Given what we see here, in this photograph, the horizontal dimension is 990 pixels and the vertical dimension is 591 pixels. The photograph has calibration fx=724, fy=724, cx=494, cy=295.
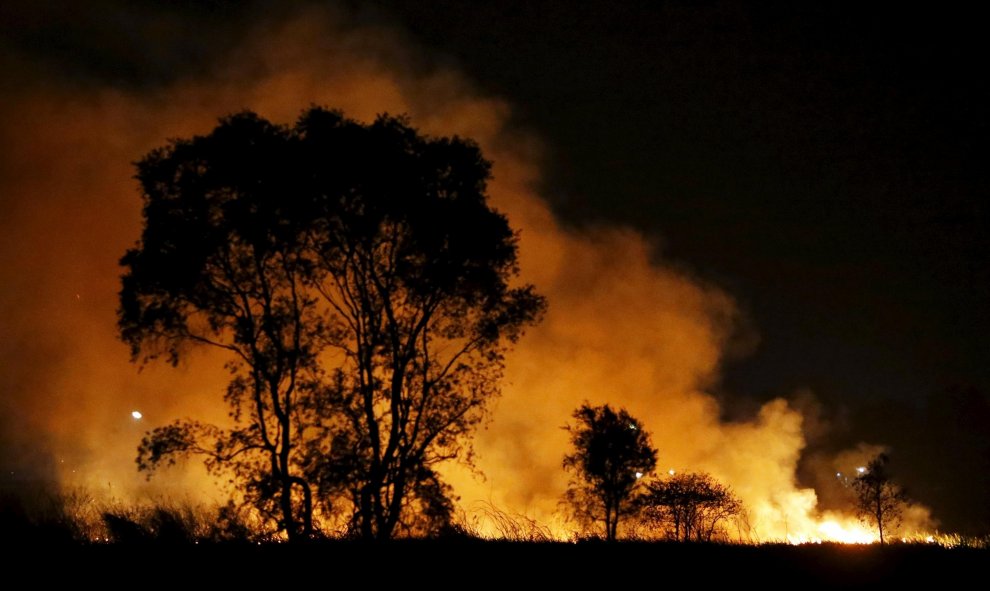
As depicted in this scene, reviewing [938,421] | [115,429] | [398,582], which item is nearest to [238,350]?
[398,582]

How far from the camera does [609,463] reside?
5534 cm

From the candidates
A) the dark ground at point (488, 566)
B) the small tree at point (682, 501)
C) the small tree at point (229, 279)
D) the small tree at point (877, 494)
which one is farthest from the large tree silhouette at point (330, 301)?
the small tree at point (877, 494)

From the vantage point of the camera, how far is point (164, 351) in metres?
27.6

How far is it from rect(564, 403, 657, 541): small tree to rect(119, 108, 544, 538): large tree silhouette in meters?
28.1

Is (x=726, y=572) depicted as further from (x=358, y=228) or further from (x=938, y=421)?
(x=938, y=421)

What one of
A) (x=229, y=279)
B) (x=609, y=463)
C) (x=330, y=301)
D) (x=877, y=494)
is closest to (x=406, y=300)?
(x=330, y=301)

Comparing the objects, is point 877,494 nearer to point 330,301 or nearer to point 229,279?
point 330,301

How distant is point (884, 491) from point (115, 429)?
2593 inches

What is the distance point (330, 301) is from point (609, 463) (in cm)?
3233

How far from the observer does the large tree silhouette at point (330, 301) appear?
2692 cm

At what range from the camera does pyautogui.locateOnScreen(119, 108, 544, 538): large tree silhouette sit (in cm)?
2692

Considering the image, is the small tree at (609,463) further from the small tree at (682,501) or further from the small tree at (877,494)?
the small tree at (877,494)

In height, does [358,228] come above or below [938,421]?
below

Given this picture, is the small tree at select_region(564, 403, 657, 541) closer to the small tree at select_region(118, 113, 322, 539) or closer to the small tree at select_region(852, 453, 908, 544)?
the small tree at select_region(852, 453, 908, 544)
